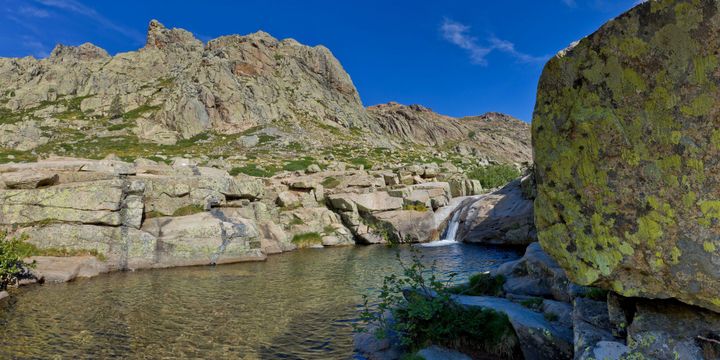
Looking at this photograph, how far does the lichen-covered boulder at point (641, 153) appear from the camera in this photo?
5.14 m

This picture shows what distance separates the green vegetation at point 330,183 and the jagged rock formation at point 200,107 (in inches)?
1411

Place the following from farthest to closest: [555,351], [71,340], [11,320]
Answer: [11,320], [71,340], [555,351]

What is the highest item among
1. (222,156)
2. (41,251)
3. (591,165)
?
(222,156)

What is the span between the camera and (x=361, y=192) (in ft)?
149

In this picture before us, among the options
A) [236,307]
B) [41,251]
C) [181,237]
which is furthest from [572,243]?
[41,251]

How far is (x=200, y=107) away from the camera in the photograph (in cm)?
13275

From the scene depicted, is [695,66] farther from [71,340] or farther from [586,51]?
[71,340]

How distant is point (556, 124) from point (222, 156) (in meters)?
97.8

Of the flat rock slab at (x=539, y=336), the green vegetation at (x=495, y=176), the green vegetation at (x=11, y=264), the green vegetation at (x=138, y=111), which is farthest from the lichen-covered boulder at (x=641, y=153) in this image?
the green vegetation at (x=138, y=111)

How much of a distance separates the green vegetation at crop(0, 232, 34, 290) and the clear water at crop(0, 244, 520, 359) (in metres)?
1.38

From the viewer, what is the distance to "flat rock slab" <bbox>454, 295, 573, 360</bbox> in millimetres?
8531

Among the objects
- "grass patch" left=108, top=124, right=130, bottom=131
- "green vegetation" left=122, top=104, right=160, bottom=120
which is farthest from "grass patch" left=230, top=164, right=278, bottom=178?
"green vegetation" left=122, top=104, right=160, bottom=120

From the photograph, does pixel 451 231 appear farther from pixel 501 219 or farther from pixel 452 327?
pixel 452 327

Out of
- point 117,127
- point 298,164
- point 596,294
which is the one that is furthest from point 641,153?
point 117,127
